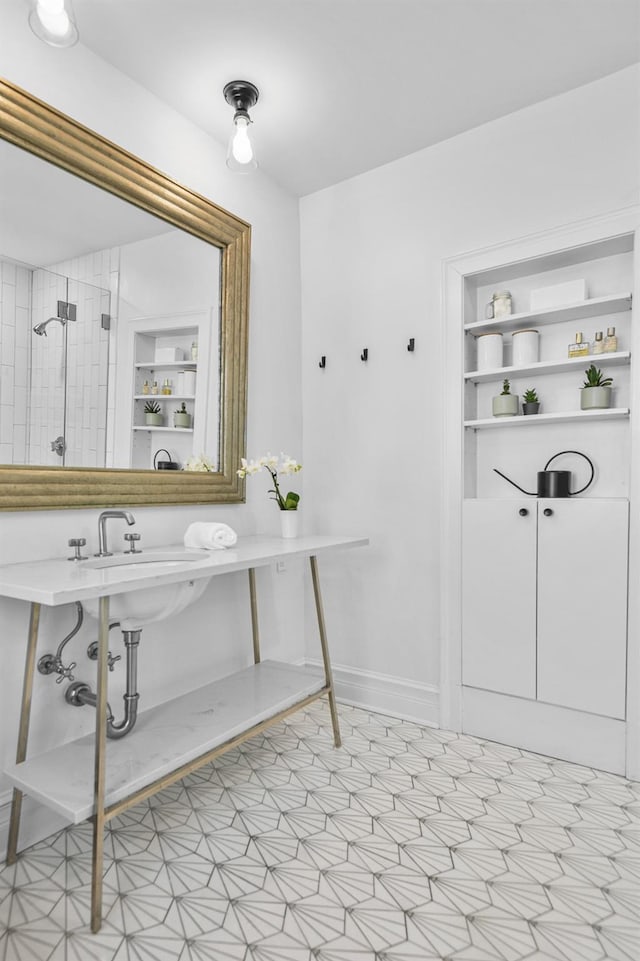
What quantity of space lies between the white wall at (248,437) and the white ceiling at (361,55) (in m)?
0.16

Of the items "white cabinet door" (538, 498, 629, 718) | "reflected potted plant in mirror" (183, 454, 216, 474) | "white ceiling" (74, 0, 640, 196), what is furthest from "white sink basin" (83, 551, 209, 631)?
"white ceiling" (74, 0, 640, 196)

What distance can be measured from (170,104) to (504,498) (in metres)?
2.09

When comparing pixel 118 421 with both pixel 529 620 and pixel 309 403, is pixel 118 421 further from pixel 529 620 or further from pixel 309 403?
pixel 529 620

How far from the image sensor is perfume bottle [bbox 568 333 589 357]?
2.09m

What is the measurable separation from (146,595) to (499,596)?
4.65ft

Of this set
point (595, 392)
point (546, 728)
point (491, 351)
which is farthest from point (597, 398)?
point (546, 728)

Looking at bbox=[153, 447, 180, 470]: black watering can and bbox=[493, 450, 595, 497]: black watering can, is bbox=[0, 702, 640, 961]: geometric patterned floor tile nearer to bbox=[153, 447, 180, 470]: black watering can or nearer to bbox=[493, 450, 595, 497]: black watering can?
bbox=[493, 450, 595, 497]: black watering can

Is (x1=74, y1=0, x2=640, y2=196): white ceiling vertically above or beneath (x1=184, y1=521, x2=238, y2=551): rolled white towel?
above

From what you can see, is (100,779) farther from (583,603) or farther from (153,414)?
(583,603)

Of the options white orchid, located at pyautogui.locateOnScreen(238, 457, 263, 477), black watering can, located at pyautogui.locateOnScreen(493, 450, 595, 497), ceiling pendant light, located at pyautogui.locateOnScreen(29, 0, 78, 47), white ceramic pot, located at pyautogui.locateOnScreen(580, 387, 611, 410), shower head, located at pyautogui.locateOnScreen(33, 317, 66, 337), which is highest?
ceiling pendant light, located at pyautogui.locateOnScreen(29, 0, 78, 47)

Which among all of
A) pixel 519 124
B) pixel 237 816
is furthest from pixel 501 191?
pixel 237 816

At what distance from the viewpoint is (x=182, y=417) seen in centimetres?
213

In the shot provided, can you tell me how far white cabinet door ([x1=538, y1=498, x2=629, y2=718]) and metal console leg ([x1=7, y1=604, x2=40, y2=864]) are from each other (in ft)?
5.81

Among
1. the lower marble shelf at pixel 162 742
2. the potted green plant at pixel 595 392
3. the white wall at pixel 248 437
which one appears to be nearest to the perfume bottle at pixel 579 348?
the potted green plant at pixel 595 392
